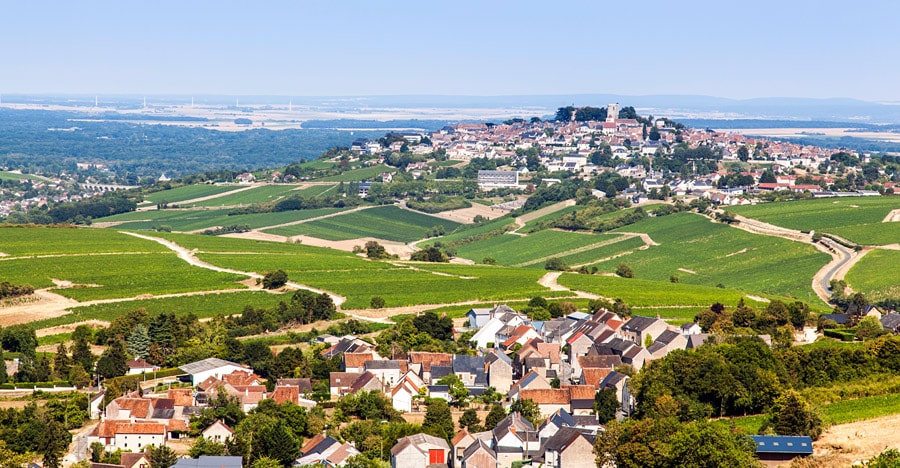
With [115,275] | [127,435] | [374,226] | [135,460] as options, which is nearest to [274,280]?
[115,275]

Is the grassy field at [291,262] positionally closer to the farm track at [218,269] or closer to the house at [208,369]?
the farm track at [218,269]

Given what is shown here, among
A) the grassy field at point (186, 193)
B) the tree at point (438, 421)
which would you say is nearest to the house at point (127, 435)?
the tree at point (438, 421)

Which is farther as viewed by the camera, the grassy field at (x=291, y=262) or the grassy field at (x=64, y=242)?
the grassy field at (x=64, y=242)

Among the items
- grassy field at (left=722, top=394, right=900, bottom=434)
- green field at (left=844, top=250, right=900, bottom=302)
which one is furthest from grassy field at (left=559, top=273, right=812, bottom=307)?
grassy field at (left=722, top=394, right=900, bottom=434)

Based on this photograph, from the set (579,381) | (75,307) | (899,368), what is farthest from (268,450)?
(75,307)

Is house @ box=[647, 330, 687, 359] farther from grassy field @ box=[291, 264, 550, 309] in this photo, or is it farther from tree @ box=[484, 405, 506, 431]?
grassy field @ box=[291, 264, 550, 309]

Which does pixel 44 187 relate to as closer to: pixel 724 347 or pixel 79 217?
pixel 79 217
